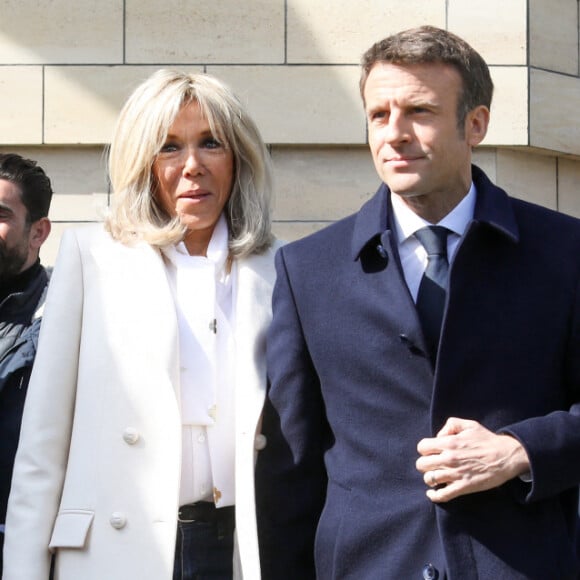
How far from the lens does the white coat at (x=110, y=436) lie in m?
4.33

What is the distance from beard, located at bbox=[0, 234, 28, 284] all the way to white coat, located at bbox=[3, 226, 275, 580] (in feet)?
2.78

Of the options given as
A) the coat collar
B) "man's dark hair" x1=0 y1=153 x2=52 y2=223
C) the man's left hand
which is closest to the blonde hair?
the coat collar

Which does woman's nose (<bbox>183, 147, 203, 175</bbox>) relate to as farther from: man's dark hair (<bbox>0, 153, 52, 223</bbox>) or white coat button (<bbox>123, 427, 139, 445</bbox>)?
man's dark hair (<bbox>0, 153, 52, 223</bbox>)

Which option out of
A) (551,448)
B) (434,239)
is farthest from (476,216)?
(551,448)

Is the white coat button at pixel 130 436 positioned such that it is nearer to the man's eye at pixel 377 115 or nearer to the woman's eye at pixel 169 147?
the woman's eye at pixel 169 147

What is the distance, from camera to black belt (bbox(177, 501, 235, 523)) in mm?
4387

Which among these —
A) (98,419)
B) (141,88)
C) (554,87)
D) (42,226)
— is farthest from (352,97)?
(98,419)

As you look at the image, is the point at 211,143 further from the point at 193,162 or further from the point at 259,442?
the point at 259,442

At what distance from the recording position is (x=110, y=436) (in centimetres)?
439

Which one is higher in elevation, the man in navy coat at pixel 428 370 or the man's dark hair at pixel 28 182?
the man's dark hair at pixel 28 182

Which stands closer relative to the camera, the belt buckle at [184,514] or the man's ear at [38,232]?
the belt buckle at [184,514]

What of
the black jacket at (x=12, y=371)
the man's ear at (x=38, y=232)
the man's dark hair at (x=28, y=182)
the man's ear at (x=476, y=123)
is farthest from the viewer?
the man's dark hair at (x=28, y=182)

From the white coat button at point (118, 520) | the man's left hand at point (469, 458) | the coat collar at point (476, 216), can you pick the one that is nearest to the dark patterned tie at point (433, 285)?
the coat collar at point (476, 216)

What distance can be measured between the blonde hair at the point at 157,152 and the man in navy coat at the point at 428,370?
0.45 m
